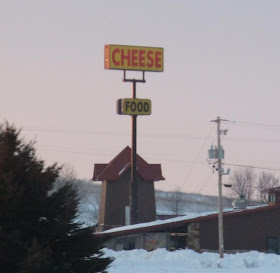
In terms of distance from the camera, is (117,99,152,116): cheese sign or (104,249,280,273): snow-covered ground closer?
(104,249,280,273): snow-covered ground

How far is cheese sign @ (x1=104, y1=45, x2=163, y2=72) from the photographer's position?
8244 centimetres

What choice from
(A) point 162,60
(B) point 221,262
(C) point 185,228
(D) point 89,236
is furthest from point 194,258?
(A) point 162,60

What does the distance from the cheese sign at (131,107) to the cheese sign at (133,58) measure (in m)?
3.19

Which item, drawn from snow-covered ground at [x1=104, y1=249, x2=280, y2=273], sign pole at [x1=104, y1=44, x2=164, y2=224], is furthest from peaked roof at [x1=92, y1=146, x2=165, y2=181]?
snow-covered ground at [x1=104, y1=249, x2=280, y2=273]

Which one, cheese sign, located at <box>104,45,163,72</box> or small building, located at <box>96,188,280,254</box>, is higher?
cheese sign, located at <box>104,45,163,72</box>

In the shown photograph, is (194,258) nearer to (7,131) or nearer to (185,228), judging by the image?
(185,228)

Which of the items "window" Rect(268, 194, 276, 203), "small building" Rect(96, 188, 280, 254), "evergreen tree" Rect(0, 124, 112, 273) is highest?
"window" Rect(268, 194, 276, 203)

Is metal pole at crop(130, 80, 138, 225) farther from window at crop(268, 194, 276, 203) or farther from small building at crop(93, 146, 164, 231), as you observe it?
window at crop(268, 194, 276, 203)

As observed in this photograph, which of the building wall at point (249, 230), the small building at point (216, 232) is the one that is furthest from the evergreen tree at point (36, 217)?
the building wall at point (249, 230)

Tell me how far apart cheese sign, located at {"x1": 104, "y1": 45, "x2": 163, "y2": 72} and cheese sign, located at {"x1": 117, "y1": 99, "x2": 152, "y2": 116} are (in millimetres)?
3189

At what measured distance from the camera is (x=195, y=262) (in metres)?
46.2

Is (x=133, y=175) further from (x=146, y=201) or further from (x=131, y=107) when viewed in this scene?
(x=146, y=201)

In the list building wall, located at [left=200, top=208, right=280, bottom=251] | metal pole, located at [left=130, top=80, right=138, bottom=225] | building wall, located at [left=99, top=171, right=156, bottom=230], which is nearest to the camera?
building wall, located at [left=200, top=208, right=280, bottom=251]

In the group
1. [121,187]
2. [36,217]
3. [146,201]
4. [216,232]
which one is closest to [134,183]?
[121,187]
